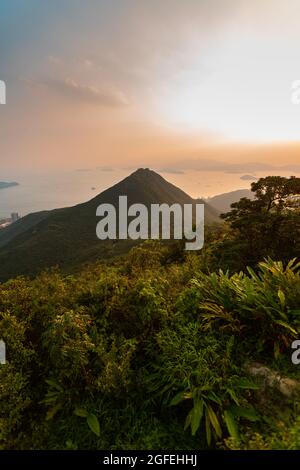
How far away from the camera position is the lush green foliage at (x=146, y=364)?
3.98 metres

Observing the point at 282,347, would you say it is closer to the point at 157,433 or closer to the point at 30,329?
the point at 157,433

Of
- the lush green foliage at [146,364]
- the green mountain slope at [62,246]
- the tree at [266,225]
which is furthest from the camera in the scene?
the green mountain slope at [62,246]

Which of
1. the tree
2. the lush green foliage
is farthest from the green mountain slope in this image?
the lush green foliage

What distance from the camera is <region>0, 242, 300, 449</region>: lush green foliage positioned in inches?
157

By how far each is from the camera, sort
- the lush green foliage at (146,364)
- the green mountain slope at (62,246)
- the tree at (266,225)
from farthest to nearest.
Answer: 1. the green mountain slope at (62,246)
2. the tree at (266,225)
3. the lush green foliage at (146,364)

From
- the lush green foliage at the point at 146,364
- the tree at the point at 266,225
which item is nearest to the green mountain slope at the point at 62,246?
the tree at the point at 266,225

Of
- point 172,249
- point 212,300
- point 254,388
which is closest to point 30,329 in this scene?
point 212,300

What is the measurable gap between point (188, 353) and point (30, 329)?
2.53 m

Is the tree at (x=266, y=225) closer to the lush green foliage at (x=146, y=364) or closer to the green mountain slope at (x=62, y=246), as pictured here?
the lush green foliage at (x=146, y=364)

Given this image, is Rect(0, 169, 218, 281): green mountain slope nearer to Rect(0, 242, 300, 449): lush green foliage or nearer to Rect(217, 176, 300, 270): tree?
Rect(217, 176, 300, 270): tree

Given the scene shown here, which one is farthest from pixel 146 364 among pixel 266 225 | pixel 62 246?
pixel 62 246

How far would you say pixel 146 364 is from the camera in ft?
15.9

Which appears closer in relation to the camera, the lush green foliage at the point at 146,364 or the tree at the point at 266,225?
the lush green foliage at the point at 146,364

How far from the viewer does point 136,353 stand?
4953 millimetres
